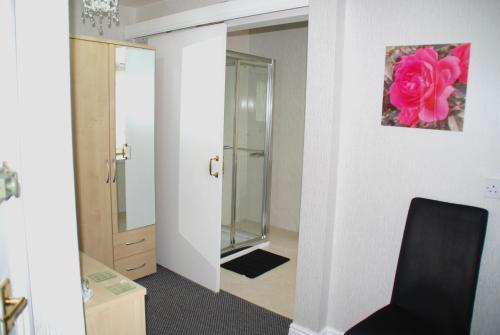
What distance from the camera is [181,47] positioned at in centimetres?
325

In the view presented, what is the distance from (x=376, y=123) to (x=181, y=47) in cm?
179

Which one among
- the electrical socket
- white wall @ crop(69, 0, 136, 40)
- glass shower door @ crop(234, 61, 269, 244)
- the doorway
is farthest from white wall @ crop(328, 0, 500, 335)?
white wall @ crop(69, 0, 136, 40)

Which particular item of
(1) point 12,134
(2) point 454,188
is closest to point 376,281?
(2) point 454,188

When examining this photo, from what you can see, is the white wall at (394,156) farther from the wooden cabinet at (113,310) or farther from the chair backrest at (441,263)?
the wooden cabinet at (113,310)

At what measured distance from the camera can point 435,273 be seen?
192cm

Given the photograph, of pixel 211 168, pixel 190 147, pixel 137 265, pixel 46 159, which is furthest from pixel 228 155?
pixel 46 159

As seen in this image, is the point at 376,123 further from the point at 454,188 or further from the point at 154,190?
the point at 154,190

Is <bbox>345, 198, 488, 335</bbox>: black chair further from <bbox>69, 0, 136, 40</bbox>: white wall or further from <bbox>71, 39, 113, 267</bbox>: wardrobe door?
<bbox>69, 0, 136, 40</bbox>: white wall

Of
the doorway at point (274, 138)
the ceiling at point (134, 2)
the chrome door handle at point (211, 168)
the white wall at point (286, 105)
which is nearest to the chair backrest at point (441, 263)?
the chrome door handle at point (211, 168)

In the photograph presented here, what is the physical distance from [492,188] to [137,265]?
2662 millimetres

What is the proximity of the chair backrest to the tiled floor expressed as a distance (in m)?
1.12

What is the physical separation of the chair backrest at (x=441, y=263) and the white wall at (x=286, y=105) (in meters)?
2.56

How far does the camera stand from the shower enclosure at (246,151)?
398 centimetres

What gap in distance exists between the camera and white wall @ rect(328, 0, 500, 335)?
189 cm
